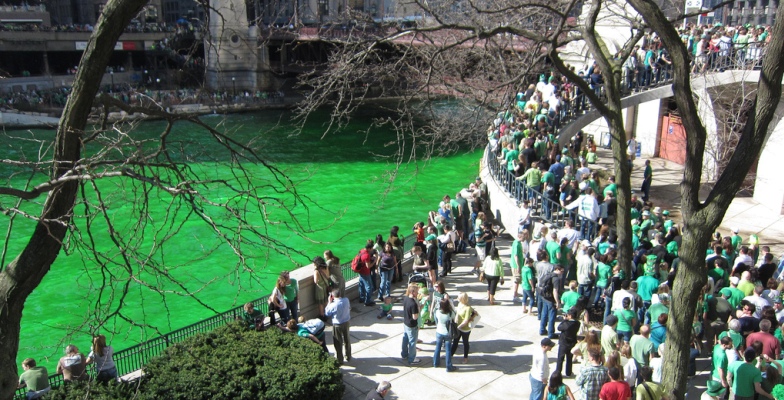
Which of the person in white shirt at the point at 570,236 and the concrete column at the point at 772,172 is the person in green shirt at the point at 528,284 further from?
the concrete column at the point at 772,172

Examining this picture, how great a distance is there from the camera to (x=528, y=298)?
1285 centimetres

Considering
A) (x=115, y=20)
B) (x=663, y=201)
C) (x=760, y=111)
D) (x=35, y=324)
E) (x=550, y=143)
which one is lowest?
(x=35, y=324)

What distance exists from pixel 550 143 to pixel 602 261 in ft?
21.1

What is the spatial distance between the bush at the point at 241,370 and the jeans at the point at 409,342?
4.88 ft

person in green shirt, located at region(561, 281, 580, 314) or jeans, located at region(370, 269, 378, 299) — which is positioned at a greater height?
person in green shirt, located at region(561, 281, 580, 314)

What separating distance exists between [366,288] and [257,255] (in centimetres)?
943

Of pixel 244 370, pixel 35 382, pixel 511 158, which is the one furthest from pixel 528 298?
Result: pixel 35 382

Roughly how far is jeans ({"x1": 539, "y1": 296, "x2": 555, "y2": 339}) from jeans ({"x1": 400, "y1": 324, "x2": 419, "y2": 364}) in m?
2.19

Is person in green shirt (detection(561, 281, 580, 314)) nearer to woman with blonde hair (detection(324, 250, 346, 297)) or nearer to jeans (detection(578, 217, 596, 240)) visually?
jeans (detection(578, 217, 596, 240))

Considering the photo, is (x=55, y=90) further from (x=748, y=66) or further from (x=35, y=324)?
(x=748, y=66)

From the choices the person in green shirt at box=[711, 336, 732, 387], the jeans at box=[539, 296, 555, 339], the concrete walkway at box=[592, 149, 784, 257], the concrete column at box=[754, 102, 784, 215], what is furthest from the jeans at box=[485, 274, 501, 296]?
the concrete column at box=[754, 102, 784, 215]

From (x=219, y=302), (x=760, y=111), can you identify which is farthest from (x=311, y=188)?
(x=760, y=111)

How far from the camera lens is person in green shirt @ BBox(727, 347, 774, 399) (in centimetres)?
859

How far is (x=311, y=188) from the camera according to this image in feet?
102
